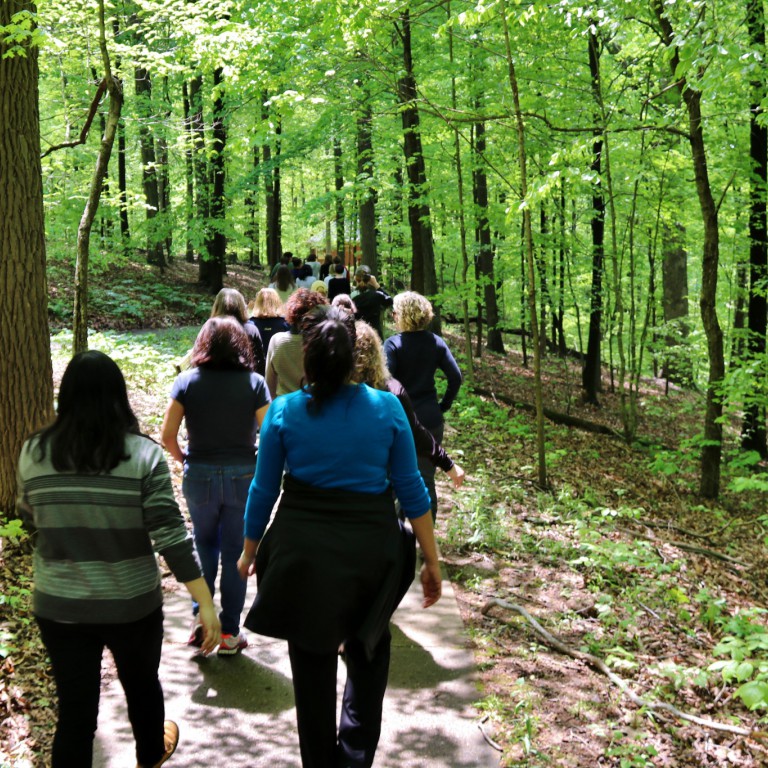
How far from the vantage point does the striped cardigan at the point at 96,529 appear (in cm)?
266

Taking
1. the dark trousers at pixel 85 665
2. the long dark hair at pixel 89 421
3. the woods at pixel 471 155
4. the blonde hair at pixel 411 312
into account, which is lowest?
the dark trousers at pixel 85 665

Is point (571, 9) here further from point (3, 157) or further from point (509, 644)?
point (509, 644)

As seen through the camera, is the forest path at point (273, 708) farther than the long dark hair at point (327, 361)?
Yes

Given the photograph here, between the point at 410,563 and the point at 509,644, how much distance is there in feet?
7.47

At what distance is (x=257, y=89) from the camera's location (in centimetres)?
1023

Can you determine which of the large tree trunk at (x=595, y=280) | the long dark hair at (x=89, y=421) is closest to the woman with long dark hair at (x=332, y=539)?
the long dark hair at (x=89, y=421)

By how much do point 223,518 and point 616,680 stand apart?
2574mm

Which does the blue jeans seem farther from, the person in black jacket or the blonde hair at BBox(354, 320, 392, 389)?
the person in black jacket

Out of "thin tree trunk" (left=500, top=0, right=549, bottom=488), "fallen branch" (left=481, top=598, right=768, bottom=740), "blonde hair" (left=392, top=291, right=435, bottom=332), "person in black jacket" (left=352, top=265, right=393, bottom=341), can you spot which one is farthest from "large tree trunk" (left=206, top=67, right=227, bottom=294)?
"fallen branch" (left=481, top=598, right=768, bottom=740)

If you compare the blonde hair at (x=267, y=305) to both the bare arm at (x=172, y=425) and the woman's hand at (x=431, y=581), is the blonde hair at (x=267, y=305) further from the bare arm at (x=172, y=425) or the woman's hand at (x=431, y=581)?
the woman's hand at (x=431, y=581)

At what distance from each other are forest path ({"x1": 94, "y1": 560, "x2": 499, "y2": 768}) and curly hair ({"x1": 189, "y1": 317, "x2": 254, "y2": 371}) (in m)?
1.87

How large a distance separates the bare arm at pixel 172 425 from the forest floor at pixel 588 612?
1512 millimetres

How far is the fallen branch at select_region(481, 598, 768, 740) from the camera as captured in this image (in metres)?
3.81

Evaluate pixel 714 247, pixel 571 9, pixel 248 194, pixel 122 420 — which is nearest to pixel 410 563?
pixel 122 420
